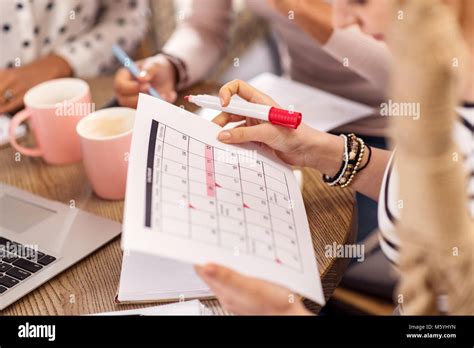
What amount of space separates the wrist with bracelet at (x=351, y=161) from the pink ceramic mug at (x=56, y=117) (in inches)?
15.6

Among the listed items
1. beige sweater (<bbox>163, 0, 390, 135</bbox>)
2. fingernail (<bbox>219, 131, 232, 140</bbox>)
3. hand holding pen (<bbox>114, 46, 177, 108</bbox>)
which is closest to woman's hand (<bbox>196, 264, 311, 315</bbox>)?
fingernail (<bbox>219, 131, 232, 140</bbox>)

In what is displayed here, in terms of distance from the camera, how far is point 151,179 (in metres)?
0.61

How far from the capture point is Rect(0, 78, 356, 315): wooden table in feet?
2.22

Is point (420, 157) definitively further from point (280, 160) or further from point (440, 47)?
point (280, 160)

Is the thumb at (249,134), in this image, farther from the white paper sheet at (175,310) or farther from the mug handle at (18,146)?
the mug handle at (18,146)

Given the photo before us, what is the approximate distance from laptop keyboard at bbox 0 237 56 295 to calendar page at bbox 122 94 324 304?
208 millimetres

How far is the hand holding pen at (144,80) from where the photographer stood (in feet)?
3.36

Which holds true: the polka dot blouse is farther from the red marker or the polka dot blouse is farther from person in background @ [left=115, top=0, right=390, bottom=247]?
the red marker

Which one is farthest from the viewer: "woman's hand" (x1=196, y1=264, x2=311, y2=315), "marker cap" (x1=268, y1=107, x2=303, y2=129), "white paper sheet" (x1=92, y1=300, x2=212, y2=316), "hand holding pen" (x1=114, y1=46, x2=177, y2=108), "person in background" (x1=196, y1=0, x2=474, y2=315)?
"hand holding pen" (x1=114, y1=46, x2=177, y2=108)

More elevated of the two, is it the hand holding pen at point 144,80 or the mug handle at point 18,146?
the hand holding pen at point 144,80

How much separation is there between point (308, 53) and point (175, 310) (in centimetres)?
78

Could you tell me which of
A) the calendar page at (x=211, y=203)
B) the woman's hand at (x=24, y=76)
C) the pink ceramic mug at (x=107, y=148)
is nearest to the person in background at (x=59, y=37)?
the woman's hand at (x=24, y=76)

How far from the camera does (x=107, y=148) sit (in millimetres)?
806

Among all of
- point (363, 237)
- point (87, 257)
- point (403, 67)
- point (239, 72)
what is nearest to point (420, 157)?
point (403, 67)
